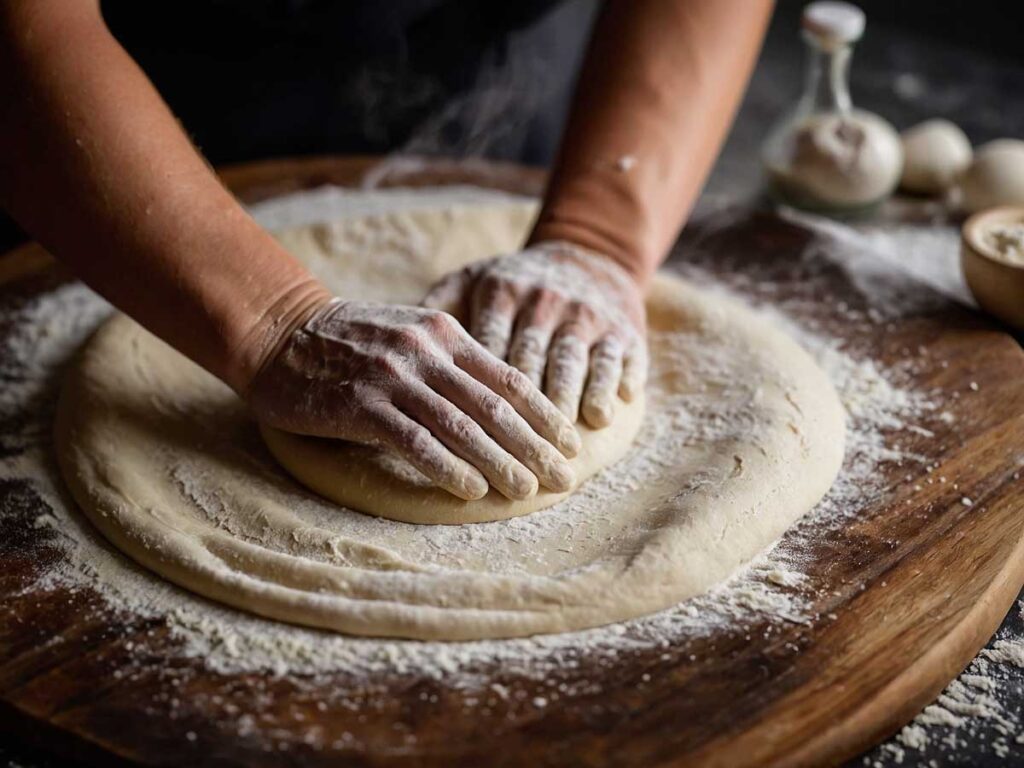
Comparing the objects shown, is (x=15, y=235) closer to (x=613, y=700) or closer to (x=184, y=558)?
(x=184, y=558)

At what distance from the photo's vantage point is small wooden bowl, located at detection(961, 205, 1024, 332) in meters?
1.61

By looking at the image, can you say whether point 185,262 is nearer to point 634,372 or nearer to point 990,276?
point 634,372

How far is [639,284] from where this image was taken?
158 cm

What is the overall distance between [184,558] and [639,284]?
76cm

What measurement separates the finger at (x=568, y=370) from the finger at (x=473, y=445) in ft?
0.43

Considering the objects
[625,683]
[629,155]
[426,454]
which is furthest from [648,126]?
[625,683]

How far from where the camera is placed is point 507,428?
119cm

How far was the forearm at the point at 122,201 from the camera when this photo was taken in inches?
49.9

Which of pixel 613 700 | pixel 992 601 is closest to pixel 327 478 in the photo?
pixel 613 700

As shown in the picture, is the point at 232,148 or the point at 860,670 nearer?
the point at 860,670

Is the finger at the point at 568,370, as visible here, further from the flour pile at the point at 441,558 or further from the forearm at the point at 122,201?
the forearm at the point at 122,201

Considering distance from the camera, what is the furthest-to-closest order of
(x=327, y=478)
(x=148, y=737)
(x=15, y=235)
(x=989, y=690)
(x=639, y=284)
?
1. (x=15, y=235)
2. (x=639, y=284)
3. (x=327, y=478)
4. (x=989, y=690)
5. (x=148, y=737)

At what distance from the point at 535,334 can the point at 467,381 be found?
0.65 feet

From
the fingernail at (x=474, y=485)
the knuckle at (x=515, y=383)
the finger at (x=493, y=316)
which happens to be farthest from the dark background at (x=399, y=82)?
the fingernail at (x=474, y=485)
